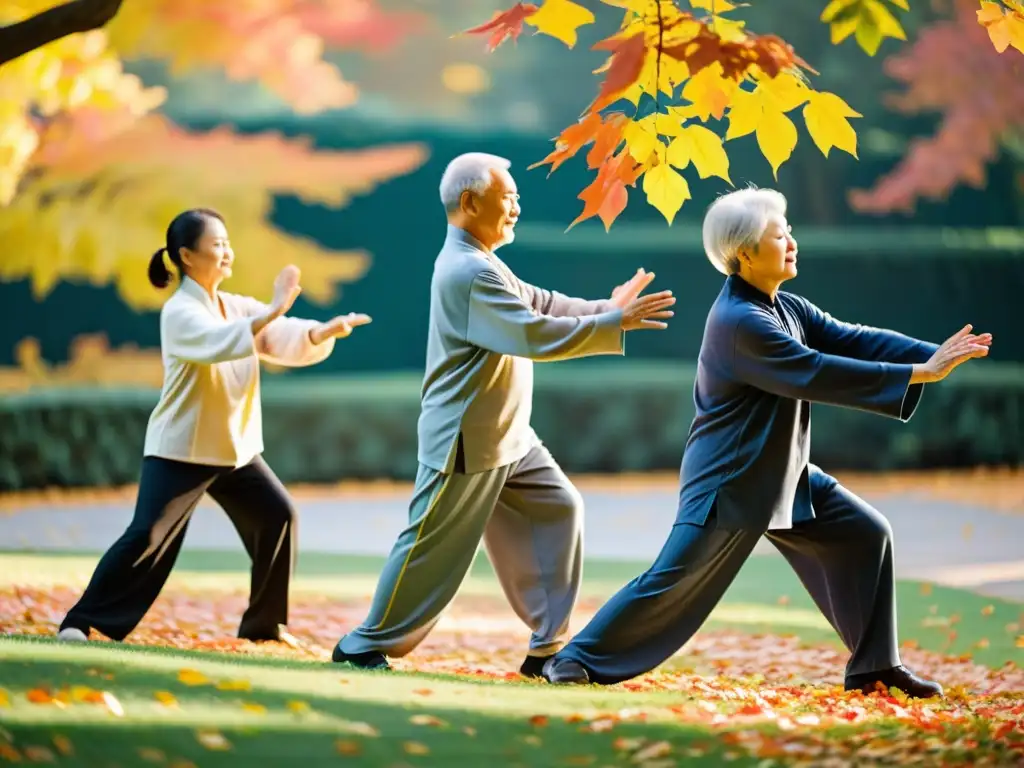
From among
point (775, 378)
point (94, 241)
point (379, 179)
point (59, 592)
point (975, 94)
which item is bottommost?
point (59, 592)

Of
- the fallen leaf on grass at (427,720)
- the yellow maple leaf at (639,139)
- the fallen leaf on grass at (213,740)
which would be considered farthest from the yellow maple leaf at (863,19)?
the fallen leaf on grass at (213,740)

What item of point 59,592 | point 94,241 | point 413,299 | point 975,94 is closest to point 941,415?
point 975,94

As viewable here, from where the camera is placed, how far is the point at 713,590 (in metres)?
4.49

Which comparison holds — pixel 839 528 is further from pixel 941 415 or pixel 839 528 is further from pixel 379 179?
pixel 379 179

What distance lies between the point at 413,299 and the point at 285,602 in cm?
1031

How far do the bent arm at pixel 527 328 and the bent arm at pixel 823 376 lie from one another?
0.41m

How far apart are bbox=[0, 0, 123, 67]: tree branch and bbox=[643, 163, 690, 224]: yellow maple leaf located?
181 centimetres

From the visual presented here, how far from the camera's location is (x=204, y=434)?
17.3ft

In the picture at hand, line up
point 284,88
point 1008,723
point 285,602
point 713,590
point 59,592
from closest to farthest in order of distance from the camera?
point 1008,723 → point 713,590 → point 285,602 → point 59,592 → point 284,88

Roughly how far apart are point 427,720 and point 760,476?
123cm

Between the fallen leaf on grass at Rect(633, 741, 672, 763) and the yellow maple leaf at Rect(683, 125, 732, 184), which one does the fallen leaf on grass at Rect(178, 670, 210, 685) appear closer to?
the fallen leaf on grass at Rect(633, 741, 672, 763)

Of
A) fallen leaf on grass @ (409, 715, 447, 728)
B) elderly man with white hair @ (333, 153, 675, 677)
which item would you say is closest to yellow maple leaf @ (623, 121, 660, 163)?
elderly man with white hair @ (333, 153, 675, 677)

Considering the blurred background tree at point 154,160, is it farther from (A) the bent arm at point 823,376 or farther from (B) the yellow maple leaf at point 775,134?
(A) the bent arm at point 823,376

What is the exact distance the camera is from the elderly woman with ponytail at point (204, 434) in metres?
5.17
